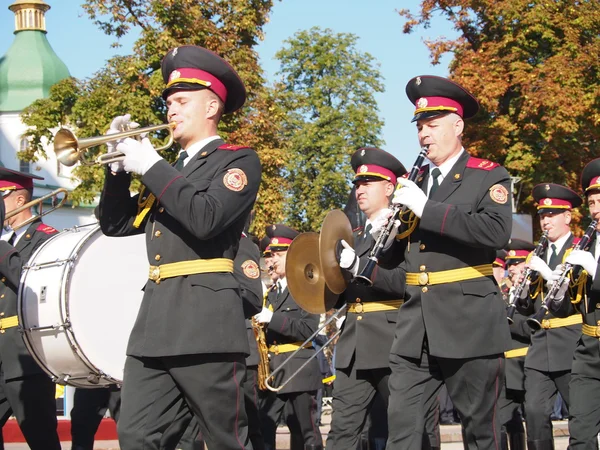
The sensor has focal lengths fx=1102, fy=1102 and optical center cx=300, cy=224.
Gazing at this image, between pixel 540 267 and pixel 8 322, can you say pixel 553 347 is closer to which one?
pixel 540 267

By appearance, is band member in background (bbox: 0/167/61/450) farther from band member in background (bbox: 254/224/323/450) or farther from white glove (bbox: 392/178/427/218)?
white glove (bbox: 392/178/427/218)

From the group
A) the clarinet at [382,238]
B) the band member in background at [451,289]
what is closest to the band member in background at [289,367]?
the clarinet at [382,238]

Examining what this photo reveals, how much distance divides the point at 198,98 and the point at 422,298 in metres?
1.80

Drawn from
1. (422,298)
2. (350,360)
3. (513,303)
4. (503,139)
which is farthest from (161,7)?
(422,298)

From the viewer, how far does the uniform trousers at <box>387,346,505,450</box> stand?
622 cm

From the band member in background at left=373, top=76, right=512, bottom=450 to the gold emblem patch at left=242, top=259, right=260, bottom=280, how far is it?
2.16 metres

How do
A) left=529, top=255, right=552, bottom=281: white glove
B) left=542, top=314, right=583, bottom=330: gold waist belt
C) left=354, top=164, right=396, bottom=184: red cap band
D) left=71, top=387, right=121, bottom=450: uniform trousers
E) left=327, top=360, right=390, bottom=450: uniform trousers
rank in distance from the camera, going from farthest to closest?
1. left=542, top=314, right=583, bottom=330: gold waist belt
2. left=529, top=255, right=552, bottom=281: white glove
3. left=71, top=387, right=121, bottom=450: uniform trousers
4. left=354, top=164, right=396, bottom=184: red cap band
5. left=327, top=360, right=390, bottom=450: uniform trousers

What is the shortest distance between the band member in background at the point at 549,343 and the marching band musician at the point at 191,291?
4711mm

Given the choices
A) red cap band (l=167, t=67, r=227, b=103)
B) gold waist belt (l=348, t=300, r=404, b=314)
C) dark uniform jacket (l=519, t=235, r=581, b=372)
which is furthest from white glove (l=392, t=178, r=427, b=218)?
dark uniform jacket (l=519, t=235, r=581, b=372)

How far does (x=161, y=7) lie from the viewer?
21797mm

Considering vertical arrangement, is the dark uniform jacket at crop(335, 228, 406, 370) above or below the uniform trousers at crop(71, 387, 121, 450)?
above

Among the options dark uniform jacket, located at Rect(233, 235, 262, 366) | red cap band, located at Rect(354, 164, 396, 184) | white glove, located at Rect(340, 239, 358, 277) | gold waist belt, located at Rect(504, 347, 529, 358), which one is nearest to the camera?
white glove, located at Rect(340, 239, 358, 277)

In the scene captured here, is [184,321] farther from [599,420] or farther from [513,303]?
[513,303]

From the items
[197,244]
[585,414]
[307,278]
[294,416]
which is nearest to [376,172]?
[307,278]
